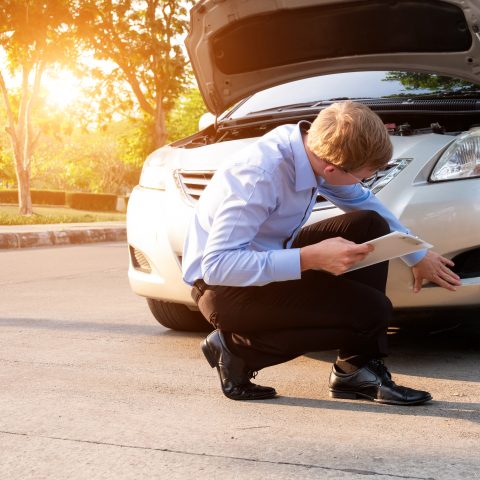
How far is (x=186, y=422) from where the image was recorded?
10.2 feet

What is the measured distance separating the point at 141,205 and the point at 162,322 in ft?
2.62

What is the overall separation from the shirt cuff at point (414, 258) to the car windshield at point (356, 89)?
1441mm

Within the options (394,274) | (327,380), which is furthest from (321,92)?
(327,380)

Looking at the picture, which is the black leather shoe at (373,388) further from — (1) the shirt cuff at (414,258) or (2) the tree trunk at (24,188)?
(2) the tree trunk at (24,188)

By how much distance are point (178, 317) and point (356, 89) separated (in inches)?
63.1

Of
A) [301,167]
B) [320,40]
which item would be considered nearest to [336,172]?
[301,167]

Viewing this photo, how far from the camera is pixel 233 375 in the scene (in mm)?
3441

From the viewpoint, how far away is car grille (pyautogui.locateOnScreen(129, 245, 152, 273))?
4.64 m

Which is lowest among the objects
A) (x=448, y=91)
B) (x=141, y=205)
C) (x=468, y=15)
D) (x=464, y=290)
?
(x=464, y=290)

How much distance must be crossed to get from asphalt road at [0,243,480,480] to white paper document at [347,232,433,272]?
0.56 metres

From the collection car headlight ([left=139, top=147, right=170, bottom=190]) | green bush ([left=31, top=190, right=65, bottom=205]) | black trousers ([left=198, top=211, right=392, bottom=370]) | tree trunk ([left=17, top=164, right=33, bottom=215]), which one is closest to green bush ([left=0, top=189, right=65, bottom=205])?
green bush ([left=31, top=190, right=65, bottom=205])

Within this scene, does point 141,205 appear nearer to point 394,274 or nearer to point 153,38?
point 394,274

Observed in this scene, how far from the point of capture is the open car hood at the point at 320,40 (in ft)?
16.0

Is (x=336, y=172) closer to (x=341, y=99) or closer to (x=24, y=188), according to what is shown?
(x=341, y=99)
